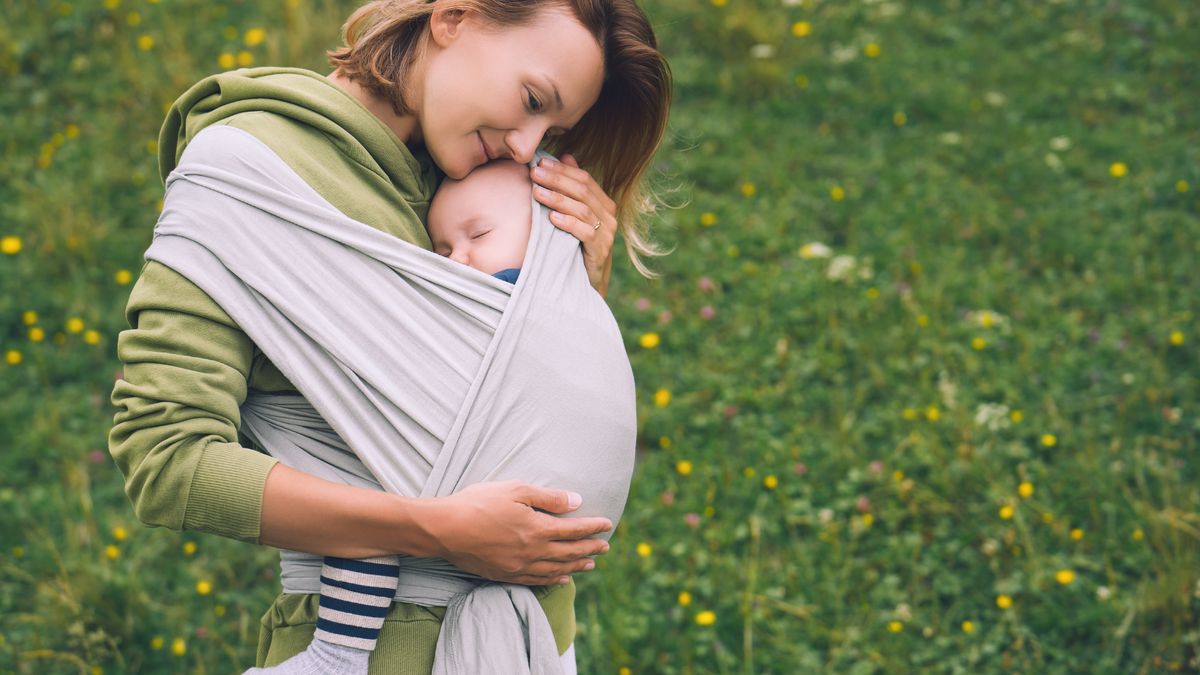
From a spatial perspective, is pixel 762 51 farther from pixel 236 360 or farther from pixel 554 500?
pixel 236 360

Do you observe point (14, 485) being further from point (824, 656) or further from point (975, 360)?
point (975, 360)

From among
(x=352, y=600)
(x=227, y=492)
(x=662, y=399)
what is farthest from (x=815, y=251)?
(x=227, y=492)

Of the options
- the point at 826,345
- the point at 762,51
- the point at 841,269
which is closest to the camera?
the point at 826,345

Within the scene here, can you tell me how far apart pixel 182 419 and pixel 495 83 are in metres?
0.68

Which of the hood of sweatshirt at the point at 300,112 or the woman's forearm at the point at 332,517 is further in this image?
the hood of sweatshirt at the point at 300,112

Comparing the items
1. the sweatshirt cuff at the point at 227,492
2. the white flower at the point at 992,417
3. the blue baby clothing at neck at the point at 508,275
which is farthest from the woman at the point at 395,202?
the white flower at the point at 992,417

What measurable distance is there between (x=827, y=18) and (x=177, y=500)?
4946 mm

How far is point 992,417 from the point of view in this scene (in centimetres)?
328

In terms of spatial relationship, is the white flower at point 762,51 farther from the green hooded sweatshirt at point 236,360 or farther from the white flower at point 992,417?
the green hooded sweatshirt at point 236,360

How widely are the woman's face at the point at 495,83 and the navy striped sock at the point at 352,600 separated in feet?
2.06

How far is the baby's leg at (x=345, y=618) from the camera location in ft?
4.52

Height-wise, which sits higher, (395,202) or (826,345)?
(395,202)

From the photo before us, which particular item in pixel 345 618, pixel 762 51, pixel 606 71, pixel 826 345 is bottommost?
pixel 826 345

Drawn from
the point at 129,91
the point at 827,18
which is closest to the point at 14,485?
the point at 129,91
